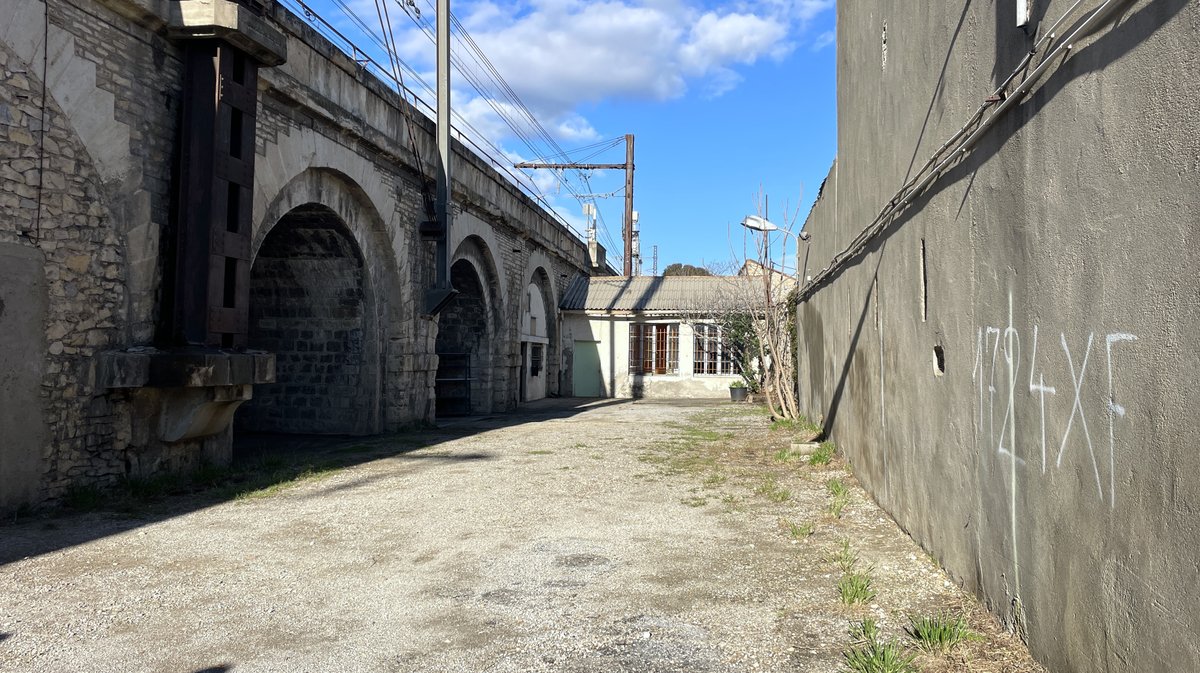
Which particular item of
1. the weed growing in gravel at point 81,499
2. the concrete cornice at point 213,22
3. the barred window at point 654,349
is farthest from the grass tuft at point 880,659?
the barred window at point 654,349

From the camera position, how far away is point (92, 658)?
11.7ft

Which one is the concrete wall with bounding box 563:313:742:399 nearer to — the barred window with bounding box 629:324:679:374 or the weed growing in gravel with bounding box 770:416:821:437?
the barred window with bounding box 629:324:679:374

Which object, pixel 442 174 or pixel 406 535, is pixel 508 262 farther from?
pixel 406 535

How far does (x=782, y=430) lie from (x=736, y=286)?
946 cm

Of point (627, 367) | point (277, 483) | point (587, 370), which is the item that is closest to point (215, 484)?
point (277, 483)

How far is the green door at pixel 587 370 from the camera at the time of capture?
24469mm

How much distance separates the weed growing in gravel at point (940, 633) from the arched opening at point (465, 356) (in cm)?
1452

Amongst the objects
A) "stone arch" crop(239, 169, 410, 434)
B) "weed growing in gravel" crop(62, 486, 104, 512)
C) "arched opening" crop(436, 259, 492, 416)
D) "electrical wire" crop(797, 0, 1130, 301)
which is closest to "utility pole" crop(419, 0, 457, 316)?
"stone arch" crop(239, 169, 410, 434)

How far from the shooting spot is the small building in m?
23.7

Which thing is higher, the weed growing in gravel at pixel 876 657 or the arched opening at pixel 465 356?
the arched opening at pixel 465 356

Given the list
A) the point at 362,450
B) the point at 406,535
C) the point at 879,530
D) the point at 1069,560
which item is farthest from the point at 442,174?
the point at 1069,560

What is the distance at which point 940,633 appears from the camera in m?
3.54

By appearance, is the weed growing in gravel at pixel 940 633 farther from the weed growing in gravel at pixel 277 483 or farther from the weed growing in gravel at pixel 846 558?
the weed growing in gravel at pixel 277 483

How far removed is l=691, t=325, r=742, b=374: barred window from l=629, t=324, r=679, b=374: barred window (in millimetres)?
589
